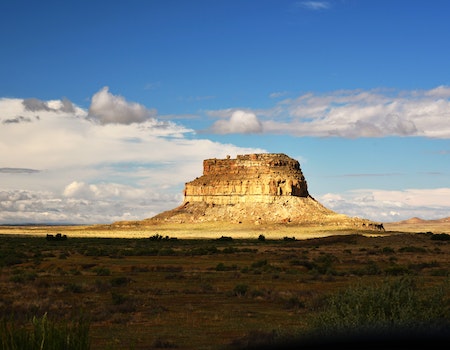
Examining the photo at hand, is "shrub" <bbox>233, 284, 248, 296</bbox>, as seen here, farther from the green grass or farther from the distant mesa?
the distant mesa

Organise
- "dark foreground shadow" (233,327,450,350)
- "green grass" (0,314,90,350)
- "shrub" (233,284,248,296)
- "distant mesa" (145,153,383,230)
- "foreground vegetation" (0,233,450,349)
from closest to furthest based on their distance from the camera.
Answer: "dark foreground shadow" (233,327,450,350) < "green grass" (0,314,90,350) < "foreground vegetation" (0,233,450,349) < "shrub" (233,284,248,296) < "distant mesa" (145,153,383,230)

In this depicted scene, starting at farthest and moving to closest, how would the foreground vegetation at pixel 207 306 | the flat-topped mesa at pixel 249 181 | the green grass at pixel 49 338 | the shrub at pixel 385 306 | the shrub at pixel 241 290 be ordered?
the flat-topped mesa at pixel 249 181, the shrub at pixel 241 290, the shrub at pixel 385 306, the foreground vegetation at pixel 207 306, the green grass at pixel 49 338

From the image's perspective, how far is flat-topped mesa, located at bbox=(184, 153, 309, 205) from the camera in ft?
561

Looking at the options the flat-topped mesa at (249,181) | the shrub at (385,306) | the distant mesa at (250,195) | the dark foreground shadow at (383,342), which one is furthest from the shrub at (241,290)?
the flat-topped mesa at (249,181)

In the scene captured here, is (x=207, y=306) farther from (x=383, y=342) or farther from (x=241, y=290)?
(x=383, y=342)

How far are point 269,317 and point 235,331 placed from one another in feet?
9.84

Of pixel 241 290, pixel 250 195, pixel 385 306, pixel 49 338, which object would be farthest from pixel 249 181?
pixel 49 338

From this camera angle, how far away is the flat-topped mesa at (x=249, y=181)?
171125 mm

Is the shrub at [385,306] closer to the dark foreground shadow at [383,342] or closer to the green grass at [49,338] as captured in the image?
the green grass at [49,338]

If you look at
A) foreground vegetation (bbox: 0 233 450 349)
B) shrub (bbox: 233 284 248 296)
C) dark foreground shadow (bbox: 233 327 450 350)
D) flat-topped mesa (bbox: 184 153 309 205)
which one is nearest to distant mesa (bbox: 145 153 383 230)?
flat-topped mesa (bbox: 184 153 309 205)

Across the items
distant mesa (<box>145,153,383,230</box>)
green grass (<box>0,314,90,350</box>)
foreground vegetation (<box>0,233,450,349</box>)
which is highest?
distant mesa (<box>145,153,383,230</box>)

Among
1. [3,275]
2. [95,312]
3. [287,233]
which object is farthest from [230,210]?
[95,312]

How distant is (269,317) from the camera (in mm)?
19453

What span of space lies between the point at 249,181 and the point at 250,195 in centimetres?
424
